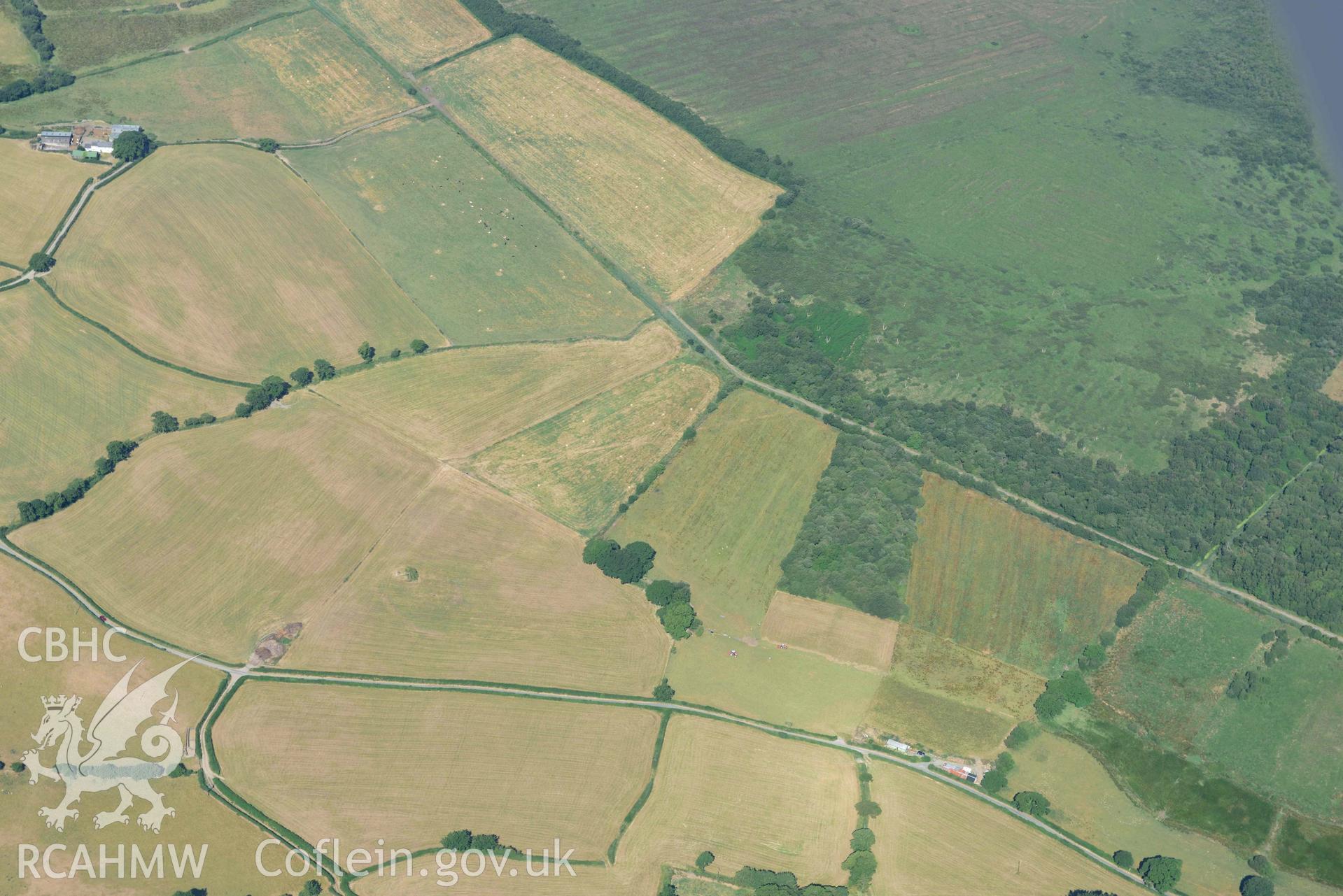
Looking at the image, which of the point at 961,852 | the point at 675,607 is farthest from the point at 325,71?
the point at 961,852

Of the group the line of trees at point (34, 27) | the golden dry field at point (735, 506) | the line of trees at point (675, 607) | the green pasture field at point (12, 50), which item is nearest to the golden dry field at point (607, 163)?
the golden dry field at point (735, 506)

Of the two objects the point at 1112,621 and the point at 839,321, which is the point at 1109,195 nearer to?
the point at 839,321

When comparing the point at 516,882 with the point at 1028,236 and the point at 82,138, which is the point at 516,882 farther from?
the point at 82,138

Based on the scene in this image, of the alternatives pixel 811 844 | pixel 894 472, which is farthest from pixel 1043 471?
pixel 811 844

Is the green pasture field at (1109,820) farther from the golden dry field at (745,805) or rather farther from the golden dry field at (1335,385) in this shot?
the golden dry field at (1335,385)

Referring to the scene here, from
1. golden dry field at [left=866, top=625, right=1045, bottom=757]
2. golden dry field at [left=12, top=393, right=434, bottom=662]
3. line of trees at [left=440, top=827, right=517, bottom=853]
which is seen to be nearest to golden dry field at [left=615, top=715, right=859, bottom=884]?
golden dry field at [left=866, top=625, right=1045, bottom=757]

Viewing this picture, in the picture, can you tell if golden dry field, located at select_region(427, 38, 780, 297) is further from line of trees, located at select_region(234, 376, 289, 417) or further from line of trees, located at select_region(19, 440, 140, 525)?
line of trees, located at select_region(19, 440, 140, 525)
